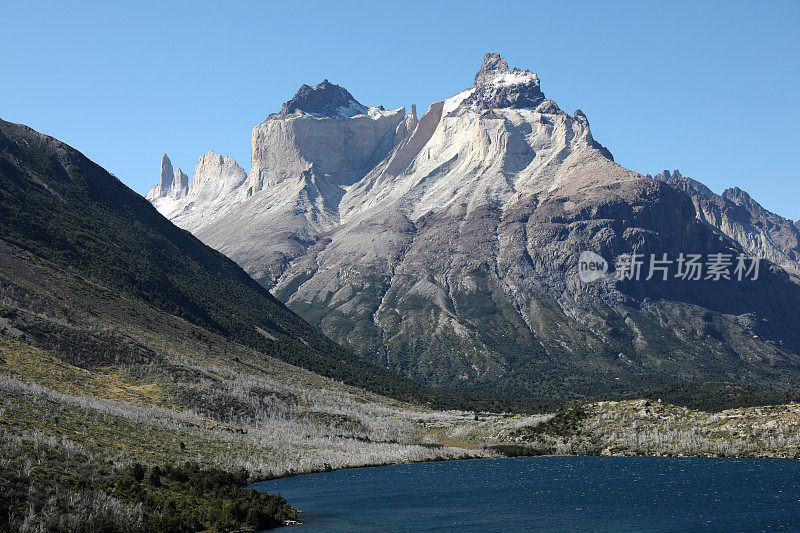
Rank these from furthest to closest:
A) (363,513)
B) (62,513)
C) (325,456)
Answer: (325,456) → (363,513) → (62,513)

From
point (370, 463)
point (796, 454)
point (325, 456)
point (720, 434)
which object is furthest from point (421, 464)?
point (796, 454)

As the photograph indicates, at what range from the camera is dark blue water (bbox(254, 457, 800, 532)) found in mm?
92938

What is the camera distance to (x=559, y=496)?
11719 centimetres

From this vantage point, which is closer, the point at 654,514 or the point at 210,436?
the point at 654,514

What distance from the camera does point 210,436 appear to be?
15925 centimetres

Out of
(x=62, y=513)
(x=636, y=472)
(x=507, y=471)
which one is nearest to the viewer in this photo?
(x=62, y=513)

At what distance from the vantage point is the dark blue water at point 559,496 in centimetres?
9294

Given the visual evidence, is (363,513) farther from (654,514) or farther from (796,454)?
(796,454)

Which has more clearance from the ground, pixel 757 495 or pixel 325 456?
pixel 757 495

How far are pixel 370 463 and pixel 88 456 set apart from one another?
298ft

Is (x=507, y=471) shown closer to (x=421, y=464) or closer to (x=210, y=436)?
(x=421, y=464)

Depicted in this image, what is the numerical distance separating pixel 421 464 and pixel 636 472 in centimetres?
5792

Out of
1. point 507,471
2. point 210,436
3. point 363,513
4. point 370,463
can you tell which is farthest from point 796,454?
point 210,436

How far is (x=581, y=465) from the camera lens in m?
166
